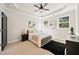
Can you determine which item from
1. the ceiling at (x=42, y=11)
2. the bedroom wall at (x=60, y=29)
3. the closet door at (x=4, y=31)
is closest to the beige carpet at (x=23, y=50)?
the closet door at (x=4, y=31)

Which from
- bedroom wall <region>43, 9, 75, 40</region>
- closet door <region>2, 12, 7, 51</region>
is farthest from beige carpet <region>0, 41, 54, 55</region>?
bedroom wall <region>43, 9, 75, 40</region>

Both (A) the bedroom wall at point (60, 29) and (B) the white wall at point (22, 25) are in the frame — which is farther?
(B) the white wall at point (22, 25)

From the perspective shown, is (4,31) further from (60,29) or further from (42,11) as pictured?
(60,29)

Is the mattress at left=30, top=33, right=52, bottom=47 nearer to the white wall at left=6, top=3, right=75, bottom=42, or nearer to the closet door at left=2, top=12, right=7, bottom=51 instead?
the white wall at left=6, top=3, right=75, bottom=42

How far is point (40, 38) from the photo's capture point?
54.8 inches

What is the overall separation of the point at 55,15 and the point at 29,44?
26.9 inches

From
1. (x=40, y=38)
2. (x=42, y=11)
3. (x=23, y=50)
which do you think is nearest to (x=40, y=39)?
(x=40, y=38)

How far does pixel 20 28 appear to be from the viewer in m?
1.40

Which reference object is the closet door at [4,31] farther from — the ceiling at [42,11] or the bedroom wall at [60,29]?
the bedroom wall at [60,29]

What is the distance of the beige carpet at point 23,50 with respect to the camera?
1273 mm

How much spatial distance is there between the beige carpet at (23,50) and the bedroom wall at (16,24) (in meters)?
0.10

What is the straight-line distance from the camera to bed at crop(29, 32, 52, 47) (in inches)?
54.1
